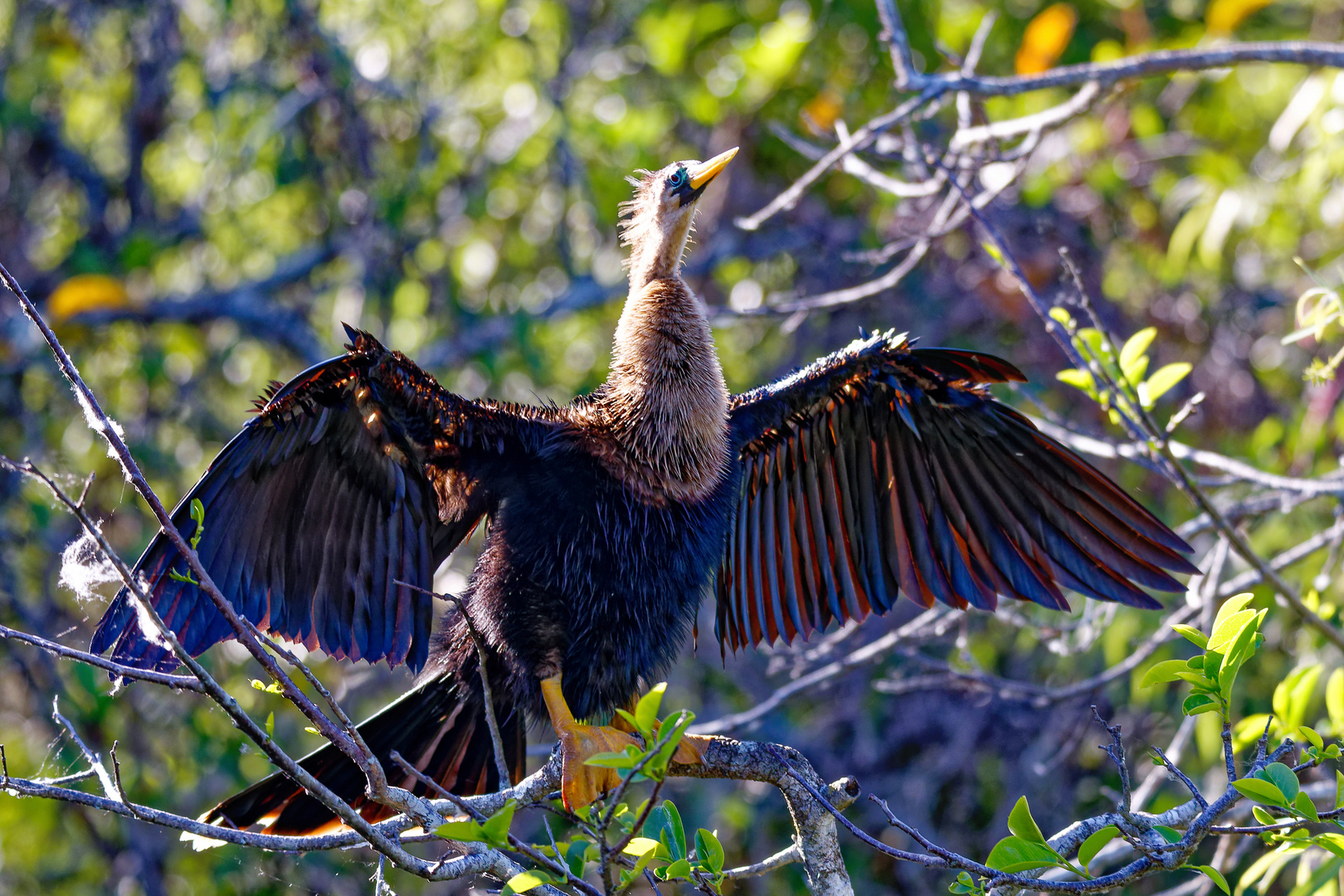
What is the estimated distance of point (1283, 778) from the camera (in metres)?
1.83

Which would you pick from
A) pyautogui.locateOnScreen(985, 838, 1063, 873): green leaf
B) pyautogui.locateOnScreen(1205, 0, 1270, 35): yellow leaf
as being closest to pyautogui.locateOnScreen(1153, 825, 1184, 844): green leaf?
pyautogui.locateOnScreen(985, 838, 1063, 873): green leaf

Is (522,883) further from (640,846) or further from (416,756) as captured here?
(416,756)

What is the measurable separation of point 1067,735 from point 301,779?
11.0 feet

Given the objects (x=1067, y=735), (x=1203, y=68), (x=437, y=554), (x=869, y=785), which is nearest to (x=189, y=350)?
(x=437, y=554)

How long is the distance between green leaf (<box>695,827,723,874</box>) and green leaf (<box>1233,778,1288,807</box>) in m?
0.84

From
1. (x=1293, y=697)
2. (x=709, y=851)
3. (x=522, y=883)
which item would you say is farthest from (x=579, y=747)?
(x=1293, y=697)

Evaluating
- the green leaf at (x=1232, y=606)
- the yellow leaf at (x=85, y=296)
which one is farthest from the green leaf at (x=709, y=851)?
the yellow leaf at (x=85, y=296)

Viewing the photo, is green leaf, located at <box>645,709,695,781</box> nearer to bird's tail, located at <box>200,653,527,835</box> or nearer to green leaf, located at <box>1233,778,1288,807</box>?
green leaf, located at <box>1233,778,1288,807</box>

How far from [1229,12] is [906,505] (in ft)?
8.51

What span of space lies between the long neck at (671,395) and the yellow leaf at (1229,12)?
8.93 feet

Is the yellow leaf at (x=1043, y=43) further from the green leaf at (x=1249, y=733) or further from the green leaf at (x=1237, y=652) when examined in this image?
the green leaf at (x=1237, y=652)

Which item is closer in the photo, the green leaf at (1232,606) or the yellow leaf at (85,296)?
the green leaf at (1232,606)

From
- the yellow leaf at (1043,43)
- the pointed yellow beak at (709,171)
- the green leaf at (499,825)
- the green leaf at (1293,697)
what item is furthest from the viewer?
the yellow leaf at (1043,43)

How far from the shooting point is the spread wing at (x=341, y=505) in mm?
2549
